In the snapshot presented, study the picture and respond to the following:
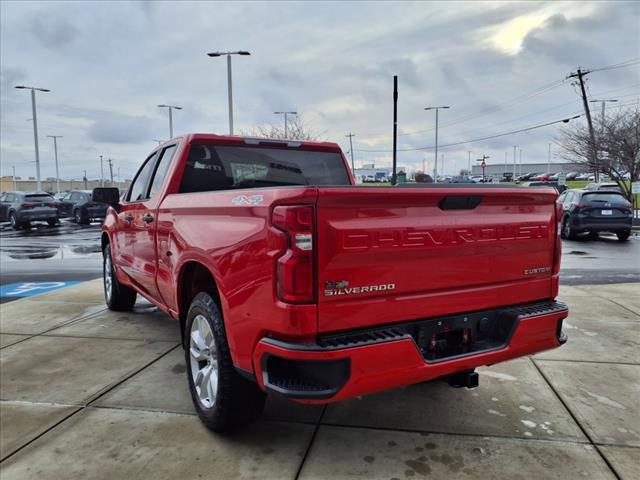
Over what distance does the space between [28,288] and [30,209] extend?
16.4 m

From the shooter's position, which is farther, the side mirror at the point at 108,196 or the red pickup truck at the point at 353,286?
the side mirror at the point at 108,196

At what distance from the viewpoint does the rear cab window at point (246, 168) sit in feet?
14.3

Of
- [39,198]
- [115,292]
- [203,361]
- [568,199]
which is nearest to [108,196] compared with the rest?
[115,292]

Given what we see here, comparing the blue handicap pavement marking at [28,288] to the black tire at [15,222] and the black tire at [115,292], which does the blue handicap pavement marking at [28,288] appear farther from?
the black tire at [15,222]

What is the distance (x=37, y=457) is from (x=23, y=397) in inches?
41.3

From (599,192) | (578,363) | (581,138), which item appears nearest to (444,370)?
(578,363)

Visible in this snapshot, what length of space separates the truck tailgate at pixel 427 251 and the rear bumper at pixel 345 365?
103 mm

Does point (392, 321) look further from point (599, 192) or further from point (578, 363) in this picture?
point (599, 192)

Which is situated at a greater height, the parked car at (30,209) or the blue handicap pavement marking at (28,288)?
the parked car at (30,209)

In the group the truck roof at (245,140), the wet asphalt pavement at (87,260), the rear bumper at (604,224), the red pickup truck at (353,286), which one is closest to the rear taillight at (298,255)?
the red pickup truck at (353,286)

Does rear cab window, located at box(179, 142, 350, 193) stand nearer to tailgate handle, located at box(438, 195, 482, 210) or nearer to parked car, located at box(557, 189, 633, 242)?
tailgate handle, located at box(438, 195, 482, 210)

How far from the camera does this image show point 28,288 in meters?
8.52

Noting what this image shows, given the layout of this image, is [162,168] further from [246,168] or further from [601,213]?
[601,213]

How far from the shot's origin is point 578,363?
14.8 feet
